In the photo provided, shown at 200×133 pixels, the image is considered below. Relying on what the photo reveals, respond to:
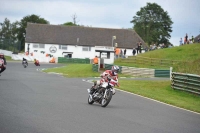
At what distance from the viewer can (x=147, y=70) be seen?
4856 cm

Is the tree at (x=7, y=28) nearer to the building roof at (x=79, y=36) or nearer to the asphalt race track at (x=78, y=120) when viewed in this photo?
the building roof at (x=79, y=36)

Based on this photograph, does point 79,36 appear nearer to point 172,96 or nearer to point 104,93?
point 172,96

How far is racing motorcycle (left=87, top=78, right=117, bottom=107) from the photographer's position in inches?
677

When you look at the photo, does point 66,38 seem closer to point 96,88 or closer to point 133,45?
point 133,45

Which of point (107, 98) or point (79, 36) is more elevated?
point (79, 36)

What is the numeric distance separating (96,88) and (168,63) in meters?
39.8

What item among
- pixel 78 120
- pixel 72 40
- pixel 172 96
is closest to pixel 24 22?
pixel 72 40

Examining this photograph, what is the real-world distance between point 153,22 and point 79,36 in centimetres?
2101

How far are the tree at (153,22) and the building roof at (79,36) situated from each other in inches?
406

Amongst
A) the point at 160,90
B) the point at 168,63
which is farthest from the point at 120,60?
the point at 160,90

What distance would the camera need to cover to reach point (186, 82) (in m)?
28.2

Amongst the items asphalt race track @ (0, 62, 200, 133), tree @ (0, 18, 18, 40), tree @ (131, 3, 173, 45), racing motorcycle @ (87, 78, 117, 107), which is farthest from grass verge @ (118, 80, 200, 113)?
tree @ (0, 18, 18, 40)

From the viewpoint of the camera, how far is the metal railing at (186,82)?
26.8 m

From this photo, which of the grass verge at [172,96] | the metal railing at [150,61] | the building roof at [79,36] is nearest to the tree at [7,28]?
the building roof at [79,36]
